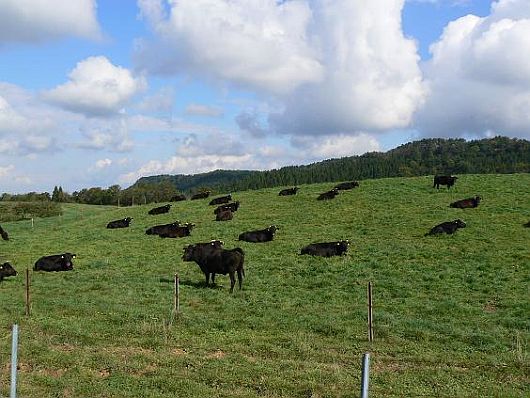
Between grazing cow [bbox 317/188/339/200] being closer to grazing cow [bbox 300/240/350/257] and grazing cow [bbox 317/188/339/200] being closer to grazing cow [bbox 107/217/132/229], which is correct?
grazing cow [bbox 107/217/132/229]

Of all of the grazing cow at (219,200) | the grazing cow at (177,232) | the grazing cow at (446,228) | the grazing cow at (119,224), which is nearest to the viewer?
the grazing cow at (446,228)

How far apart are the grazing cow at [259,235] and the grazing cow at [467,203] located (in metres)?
13.3

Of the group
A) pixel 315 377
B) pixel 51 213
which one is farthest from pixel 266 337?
pixel 51 213

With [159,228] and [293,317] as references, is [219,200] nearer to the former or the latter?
[159,228]

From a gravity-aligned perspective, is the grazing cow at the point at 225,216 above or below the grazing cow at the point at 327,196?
below

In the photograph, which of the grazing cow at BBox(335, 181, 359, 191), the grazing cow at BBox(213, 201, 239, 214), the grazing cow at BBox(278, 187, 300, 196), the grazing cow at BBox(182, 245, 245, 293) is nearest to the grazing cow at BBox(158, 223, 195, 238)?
the grazing cow at BBox(213, 201, 239, 214)

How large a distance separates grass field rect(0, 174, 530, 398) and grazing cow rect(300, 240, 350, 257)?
1.55 feet

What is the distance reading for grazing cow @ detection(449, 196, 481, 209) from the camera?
121 ft

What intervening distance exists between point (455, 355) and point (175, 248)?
2090 cm

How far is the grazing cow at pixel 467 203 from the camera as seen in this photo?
121 feet

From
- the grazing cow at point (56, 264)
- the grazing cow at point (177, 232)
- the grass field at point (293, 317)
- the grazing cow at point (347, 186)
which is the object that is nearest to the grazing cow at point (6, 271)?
the grass field at point (293, 317)

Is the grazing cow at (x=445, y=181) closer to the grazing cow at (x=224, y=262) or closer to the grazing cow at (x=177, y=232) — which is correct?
the grazing cow at (x=177, y=232)

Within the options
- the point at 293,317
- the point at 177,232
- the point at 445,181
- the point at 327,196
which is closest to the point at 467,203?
the point at 445,181

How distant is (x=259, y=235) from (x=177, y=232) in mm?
6573
